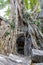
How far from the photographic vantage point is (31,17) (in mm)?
5371

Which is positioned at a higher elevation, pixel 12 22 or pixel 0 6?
pixel 0 6

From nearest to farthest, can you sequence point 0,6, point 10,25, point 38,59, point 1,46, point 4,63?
point 4,63 < point 38,59 < point 1,46 < point 10,25 < point 0,6

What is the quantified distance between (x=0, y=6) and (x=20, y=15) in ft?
12.0

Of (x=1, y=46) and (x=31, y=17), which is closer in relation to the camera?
(x=1, y=46)

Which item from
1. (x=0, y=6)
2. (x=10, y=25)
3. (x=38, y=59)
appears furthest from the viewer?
(x=0, y=6)

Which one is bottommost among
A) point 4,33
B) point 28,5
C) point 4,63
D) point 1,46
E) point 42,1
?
point 4,63

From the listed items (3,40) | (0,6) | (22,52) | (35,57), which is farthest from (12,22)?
(0,6)

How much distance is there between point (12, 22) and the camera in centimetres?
504

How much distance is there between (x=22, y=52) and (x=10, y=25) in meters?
0.92

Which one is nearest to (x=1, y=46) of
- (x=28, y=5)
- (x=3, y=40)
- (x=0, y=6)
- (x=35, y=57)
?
(x=3, y=40)

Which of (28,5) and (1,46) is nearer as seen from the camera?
(1,46)

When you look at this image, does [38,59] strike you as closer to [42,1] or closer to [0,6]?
[42,1]

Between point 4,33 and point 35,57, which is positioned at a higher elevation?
point 4,33

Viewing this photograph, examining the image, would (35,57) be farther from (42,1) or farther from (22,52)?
(42,1)
